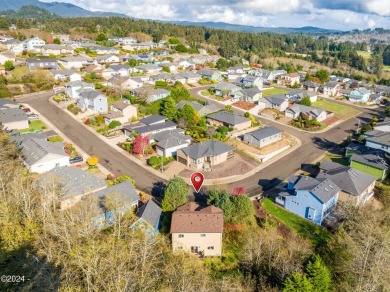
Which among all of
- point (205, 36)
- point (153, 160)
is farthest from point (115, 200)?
point (205, 36)

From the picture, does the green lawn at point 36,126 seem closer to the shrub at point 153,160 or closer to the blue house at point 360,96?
the shrub at point 153,160

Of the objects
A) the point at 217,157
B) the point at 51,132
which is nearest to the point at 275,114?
the point at 217,157

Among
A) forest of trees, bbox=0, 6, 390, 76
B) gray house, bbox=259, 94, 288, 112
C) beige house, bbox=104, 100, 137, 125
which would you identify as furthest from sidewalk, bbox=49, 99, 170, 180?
forest of trees, bbox=0, 6, 390, 76

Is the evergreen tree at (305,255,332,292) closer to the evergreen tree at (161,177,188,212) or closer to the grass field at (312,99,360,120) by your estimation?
the evergreen tree at (161,177,188,212)

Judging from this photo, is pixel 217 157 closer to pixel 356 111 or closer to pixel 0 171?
pixel 0 171

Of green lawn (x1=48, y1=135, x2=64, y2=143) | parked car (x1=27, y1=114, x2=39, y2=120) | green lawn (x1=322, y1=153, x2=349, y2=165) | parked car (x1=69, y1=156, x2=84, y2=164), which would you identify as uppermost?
parked car (x1=27, y1=114, x2=39, y2=120)

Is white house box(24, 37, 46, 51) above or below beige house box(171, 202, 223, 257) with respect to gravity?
above

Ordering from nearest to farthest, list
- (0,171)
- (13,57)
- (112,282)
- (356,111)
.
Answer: (112,282) → (0,171) → (356,111) → (13,57)
